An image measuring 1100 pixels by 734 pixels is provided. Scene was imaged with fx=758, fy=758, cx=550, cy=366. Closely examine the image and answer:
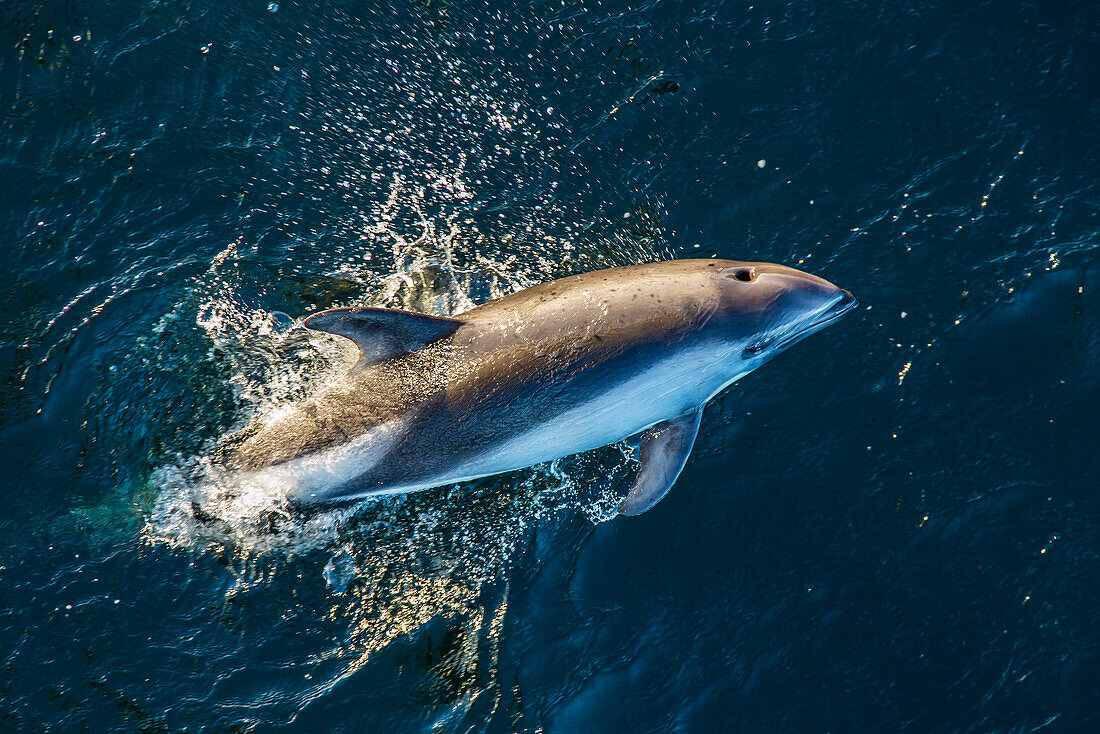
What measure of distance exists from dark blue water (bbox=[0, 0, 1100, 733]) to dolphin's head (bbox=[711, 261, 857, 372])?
4.09 feet

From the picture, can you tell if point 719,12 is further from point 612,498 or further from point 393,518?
point 393,518

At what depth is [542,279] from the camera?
743 cm

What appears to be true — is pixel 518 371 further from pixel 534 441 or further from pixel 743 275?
pixel 743 275

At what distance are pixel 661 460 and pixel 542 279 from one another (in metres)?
2.09

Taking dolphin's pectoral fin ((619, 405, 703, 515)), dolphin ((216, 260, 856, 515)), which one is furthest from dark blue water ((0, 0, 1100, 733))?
dolphin ((216, 260, 856, 515))

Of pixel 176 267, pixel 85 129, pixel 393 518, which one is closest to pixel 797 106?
pixel 393 518

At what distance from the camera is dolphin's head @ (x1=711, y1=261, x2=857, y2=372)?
20.4 feet

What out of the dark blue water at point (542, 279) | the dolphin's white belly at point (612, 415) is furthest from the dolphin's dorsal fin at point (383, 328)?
the dark blue water at point (542, 279)

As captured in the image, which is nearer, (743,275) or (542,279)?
Answer: (743,275)

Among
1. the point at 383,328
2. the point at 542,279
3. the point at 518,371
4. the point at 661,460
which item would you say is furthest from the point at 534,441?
the point at 542,279

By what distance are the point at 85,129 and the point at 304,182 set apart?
209 cm

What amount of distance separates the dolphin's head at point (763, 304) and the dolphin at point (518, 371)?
12 mm

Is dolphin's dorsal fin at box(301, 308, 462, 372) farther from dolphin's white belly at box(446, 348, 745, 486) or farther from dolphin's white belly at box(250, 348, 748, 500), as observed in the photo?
dolphin's white belly at box(446, 348, 745, 486)

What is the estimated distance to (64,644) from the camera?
650 cm
